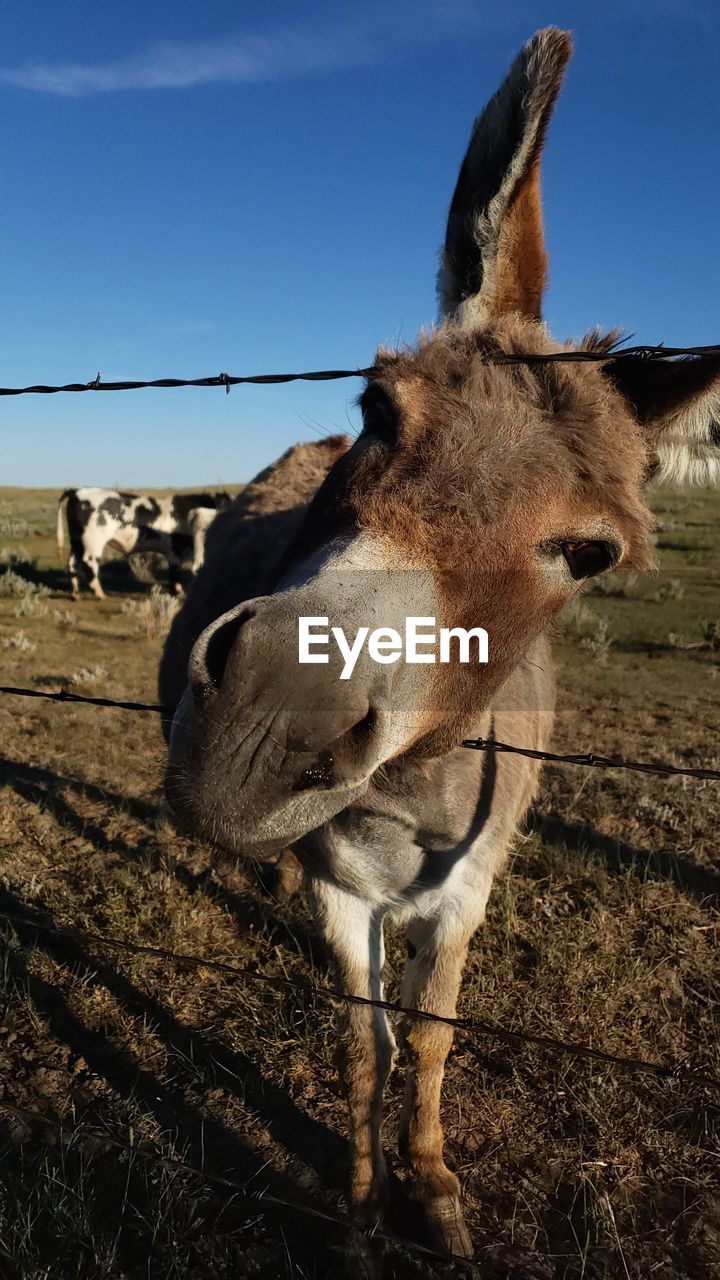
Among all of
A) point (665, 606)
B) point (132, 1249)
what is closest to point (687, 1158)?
point (132, 1249)

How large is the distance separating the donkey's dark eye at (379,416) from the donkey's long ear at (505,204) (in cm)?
71

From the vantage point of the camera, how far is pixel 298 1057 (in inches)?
133

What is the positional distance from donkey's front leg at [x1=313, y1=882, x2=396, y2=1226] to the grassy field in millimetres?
226

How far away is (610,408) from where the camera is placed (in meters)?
2.10

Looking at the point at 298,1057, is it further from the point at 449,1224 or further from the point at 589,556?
the point at 589,556

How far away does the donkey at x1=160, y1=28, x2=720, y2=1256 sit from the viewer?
1.65m

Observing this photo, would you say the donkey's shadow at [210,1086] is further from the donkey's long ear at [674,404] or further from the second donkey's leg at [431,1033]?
the donkey's long ear at [674,404]

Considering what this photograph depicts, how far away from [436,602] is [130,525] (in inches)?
726

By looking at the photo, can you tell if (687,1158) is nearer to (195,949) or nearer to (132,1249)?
(132,1249)

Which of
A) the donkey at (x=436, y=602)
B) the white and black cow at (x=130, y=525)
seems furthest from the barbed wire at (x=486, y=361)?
the white and black cow at (x=130, y=525)

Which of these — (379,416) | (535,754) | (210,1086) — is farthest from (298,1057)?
(379,416)

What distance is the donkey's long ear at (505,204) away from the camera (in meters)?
2.28

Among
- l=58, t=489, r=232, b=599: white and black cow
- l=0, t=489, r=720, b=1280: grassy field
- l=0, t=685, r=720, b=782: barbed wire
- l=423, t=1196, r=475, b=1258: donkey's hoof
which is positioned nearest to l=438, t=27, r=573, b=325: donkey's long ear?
l=0, t=685, r=720, b=782: barbed wire

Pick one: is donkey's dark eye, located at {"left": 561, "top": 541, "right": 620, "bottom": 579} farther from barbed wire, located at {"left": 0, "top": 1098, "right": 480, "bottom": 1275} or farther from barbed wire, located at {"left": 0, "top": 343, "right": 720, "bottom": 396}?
barbed wire, located at {"left": 0, "top": 1098, "right": 480, "bottom": 1275}
